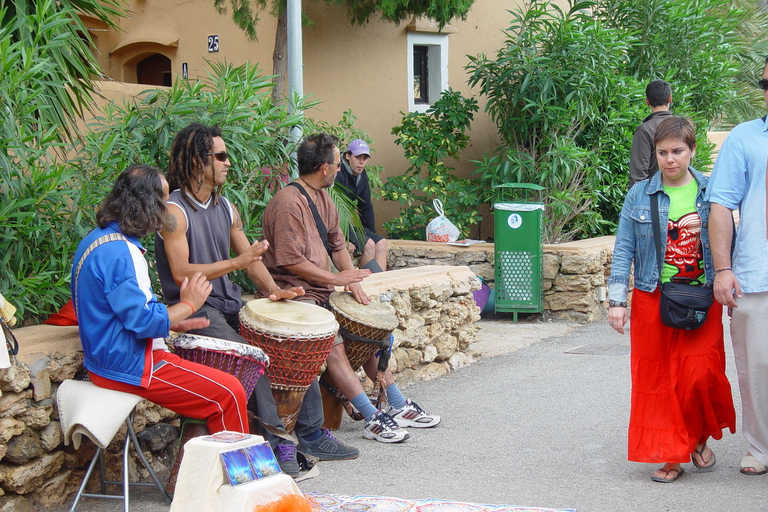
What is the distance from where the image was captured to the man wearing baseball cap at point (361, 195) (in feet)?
24.8

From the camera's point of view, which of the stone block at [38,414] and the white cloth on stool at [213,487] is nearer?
the white cloth on stool at [213,487]

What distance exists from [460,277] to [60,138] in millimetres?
3395

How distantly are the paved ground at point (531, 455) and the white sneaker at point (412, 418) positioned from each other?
0.06 meters

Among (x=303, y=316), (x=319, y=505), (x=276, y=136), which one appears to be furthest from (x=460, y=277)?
(x=319, y=505)

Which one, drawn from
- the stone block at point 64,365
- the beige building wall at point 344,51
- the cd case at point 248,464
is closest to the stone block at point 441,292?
the stone block at point 64,365

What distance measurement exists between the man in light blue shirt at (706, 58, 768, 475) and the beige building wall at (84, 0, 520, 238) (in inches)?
262

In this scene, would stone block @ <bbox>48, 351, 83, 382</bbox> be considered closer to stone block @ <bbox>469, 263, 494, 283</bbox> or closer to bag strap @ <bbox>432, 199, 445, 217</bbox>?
stone block @ <bbox>469, 263, 494, 283</bbox>

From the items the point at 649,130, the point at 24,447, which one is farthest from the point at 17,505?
the point at 649,130

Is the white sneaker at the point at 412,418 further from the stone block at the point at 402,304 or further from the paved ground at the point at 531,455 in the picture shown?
the stone block at the point at 402,304

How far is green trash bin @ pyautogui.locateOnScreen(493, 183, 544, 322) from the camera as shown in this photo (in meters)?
8.77

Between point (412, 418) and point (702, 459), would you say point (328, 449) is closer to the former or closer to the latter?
point (412, 418)

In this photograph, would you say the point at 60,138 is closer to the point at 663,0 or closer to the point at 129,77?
the point at 129,77

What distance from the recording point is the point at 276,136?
6008 millimetres

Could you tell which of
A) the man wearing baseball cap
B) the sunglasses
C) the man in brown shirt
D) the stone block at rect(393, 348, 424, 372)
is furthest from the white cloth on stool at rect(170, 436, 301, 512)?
the man wearing baseball cap
